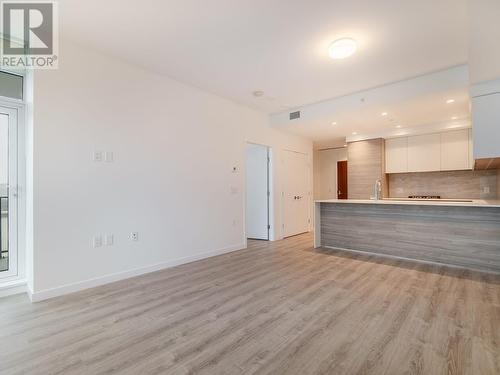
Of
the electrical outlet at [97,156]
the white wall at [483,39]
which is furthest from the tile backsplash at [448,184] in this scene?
the electrical outlet at [97,156]

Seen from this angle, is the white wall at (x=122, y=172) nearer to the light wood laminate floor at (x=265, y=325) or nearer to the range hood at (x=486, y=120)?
the light wood laminate floor at (x=265, y=325)

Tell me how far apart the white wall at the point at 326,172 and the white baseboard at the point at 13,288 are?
784cm

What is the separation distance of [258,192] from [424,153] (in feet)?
12.7

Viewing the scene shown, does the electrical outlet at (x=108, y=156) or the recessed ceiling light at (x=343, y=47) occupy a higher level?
the recessed ceiling light at (x=343, y=47)

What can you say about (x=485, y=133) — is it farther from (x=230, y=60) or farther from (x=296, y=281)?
(x=230, y=60)

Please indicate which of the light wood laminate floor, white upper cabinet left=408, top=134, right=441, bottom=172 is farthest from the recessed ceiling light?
white upper cabinet left=408, top=134, right=441, bottom=172

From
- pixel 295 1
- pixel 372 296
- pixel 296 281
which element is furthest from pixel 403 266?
pixel 295 1

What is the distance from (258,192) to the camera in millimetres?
6070

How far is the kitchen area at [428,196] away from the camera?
353cm

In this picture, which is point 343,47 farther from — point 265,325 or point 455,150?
point 455,150

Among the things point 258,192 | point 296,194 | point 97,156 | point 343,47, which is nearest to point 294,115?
point 258,192

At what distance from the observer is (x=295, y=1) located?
2338 mm

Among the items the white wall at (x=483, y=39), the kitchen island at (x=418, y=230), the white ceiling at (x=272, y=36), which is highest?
the white ceiling at (x=272, y=36)
